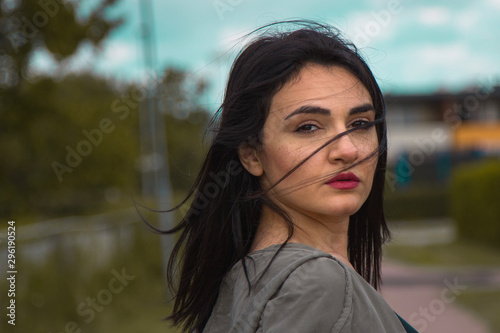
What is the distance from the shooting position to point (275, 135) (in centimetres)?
164

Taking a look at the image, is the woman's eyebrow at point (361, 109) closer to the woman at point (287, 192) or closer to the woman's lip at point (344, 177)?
the woman at point (287, 192)

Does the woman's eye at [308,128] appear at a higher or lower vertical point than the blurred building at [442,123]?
higher

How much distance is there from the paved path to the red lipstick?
4971 mm

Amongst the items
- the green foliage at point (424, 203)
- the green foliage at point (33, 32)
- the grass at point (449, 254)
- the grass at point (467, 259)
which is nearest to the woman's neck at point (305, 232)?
the grass at point (467, 259)

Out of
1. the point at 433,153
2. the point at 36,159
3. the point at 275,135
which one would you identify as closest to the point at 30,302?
the point at 36,159

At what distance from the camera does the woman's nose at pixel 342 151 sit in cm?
155

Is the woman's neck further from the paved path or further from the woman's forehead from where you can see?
the paved path

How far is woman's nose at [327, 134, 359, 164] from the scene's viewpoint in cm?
155

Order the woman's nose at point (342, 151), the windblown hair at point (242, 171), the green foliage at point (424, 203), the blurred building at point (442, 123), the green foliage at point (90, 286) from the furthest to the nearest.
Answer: the blurred building at point (442, 123), the green foliage at point (424, 203), the green foliage at point (90, 286), the windblown hair at point (242, 171), the woman's nose at point (342, 151)

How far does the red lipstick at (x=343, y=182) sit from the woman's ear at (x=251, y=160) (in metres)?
0.23

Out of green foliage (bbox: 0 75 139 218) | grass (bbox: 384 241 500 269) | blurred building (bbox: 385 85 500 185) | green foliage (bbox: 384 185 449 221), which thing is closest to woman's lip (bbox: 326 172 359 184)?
green foliage (bbox: 0 75 139 218)

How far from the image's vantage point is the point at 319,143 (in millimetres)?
1573

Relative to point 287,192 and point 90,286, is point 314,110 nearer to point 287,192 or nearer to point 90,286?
point 287,192

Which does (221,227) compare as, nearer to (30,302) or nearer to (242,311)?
(242,311)
